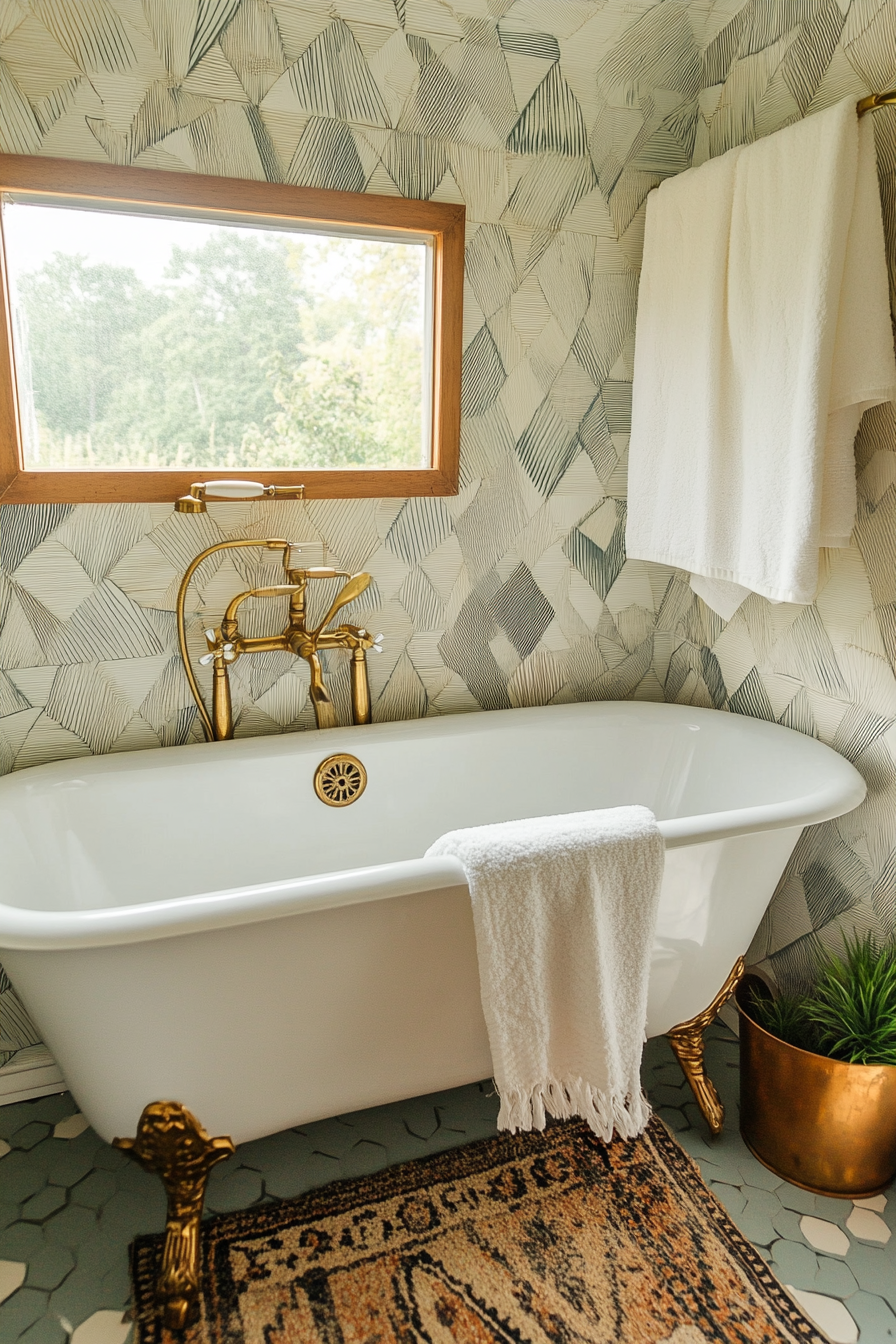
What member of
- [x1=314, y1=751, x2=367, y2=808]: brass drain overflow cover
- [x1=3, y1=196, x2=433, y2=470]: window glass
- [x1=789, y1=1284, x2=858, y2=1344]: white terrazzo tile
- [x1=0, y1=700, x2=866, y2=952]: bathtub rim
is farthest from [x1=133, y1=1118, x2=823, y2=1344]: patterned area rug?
[x1=3, y1=196, x2=433, y2=470]: window glass

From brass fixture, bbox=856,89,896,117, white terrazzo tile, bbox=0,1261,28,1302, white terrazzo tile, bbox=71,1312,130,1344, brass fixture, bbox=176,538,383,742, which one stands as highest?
brass fixture, bbox=856,89,896,117

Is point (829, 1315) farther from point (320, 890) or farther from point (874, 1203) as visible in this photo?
point (320, 890)

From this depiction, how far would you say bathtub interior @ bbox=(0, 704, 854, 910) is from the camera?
1.75 m

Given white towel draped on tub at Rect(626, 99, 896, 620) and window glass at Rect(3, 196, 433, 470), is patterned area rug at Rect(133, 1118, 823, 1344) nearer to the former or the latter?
white towel draped on tub at Rect(626, 99, 896, 620)

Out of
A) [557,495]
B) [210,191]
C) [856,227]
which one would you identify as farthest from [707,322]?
[210,191]

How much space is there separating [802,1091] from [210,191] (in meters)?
2.07

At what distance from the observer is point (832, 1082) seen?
5.03ft

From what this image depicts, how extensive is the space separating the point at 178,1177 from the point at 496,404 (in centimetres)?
172

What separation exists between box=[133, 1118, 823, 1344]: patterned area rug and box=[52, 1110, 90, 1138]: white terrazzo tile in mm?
363

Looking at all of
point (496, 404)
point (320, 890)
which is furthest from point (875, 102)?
point (320, 890)

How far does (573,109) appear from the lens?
2.04 meters

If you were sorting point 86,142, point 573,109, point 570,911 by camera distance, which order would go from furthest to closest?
point 573,109 → point 86,142 → point 570,911

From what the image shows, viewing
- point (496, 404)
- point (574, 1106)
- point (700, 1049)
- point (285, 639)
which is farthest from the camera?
point (496, 404)

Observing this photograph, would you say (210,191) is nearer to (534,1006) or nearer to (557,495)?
(557,495)
